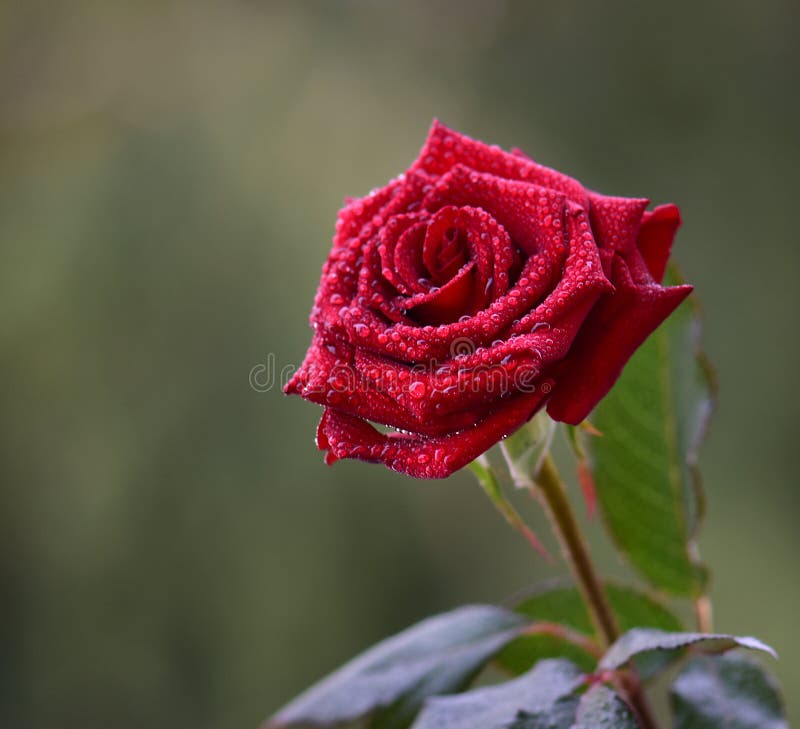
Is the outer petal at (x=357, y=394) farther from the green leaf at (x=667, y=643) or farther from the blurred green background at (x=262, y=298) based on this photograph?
the blurred green background at (x=262, y=298)

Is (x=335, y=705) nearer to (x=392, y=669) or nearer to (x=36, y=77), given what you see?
(x=392, y=669)

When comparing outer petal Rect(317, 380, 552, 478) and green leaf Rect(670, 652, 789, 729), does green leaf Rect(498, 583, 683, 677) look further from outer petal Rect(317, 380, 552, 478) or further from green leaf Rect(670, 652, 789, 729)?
outer petal Rect(317, 380, 552, 478)

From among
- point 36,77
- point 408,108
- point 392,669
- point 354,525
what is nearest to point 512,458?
point 392,669

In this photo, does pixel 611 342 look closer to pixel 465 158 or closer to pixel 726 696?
pixel 465 158

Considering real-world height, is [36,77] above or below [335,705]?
above

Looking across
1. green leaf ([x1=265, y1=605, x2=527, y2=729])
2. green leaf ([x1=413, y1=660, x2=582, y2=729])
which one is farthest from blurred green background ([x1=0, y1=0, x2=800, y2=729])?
green leaf ([x1=413, y1=660, x2=582, y2=729])

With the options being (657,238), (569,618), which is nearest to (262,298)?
(569,618)
